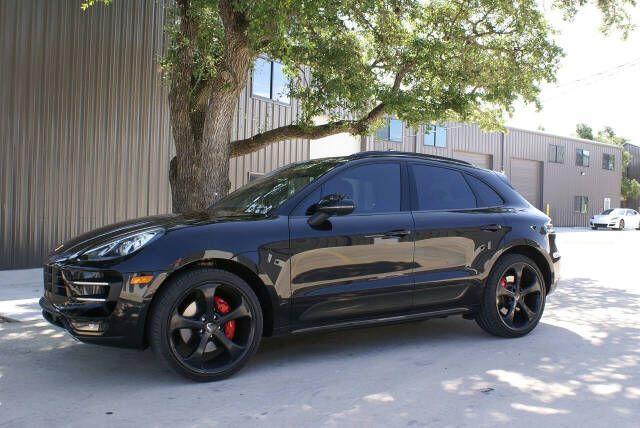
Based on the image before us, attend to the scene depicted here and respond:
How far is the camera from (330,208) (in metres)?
4.21

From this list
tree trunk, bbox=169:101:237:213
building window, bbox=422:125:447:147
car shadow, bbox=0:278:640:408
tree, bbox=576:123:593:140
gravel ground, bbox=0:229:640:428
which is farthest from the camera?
tree, bbox=576:123:593:140

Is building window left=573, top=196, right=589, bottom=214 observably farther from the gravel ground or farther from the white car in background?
the gravel ground

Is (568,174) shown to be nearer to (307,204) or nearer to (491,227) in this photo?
(491,227)

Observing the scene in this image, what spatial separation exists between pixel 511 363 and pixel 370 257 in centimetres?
144

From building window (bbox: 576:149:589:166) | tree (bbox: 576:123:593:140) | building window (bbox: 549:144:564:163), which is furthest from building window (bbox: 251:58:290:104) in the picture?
tree (bbox: 576:123:593:140)

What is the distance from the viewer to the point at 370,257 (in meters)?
4.50

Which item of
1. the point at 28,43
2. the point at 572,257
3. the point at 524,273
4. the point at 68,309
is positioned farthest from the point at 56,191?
the point at 572,257

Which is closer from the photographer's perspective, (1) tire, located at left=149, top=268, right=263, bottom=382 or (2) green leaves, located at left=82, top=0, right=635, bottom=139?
(1) tire, located at left=149, top=268, right=263, bottom=382

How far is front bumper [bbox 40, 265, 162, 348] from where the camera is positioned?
12.1 feet

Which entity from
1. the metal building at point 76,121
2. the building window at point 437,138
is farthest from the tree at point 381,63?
the building window at point 437,138

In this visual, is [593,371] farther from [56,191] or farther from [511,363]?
[56,191]

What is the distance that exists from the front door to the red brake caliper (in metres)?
0.48

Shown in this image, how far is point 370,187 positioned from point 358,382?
162 cm

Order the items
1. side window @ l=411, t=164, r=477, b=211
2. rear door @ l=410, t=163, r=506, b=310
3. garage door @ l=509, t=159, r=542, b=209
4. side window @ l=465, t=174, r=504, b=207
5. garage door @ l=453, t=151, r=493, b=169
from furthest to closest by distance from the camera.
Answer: garage door @ l=509, t=159, r=542, b=209
garage door @ l=453, t=151, r=493, b=169
side window @ l=465, t=174, r=504, b=207
side window @ l=411, t=164, r=477, b=211
rear door @ l=410, t=163, r=506, b=310
